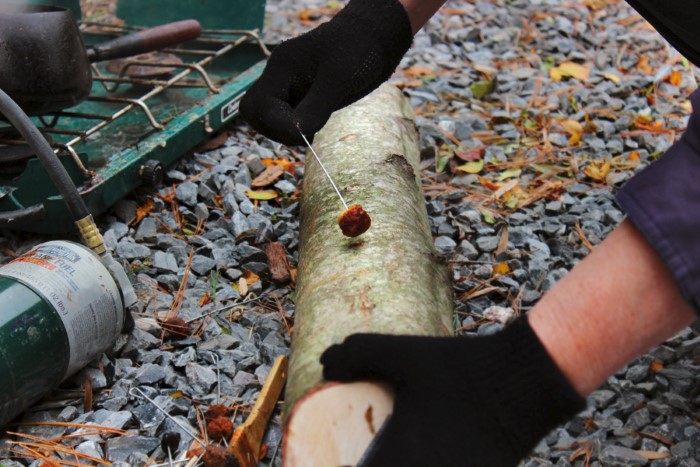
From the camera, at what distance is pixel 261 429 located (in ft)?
5.87

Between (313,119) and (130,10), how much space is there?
7.63ft

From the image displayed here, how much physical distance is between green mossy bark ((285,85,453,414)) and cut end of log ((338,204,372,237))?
4 cm

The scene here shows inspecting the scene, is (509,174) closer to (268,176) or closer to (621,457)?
(268,176)

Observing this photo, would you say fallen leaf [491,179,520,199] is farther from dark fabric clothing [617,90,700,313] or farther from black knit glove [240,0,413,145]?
dark fabric clothing [617,90,700,313]

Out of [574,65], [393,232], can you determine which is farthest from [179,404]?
[574,65]

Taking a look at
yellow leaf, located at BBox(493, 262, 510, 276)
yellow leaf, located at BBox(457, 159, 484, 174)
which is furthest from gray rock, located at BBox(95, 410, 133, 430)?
yellow leaf, located at BBox(457, 159, 484, 174)

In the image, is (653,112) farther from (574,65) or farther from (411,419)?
(411,419)

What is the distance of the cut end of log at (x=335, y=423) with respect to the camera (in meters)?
1.39

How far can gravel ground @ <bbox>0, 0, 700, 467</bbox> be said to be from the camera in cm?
195

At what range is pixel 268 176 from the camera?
2982 millimetres

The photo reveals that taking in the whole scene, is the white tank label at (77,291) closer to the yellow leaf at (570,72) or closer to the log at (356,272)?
the log at (356,272)

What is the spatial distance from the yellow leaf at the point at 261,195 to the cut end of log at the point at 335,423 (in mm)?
1496

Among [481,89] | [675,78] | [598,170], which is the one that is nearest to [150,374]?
[598,170]

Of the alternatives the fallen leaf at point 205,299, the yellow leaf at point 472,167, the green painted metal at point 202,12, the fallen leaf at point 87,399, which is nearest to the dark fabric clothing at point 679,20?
the yellow leaf at point 472,167
